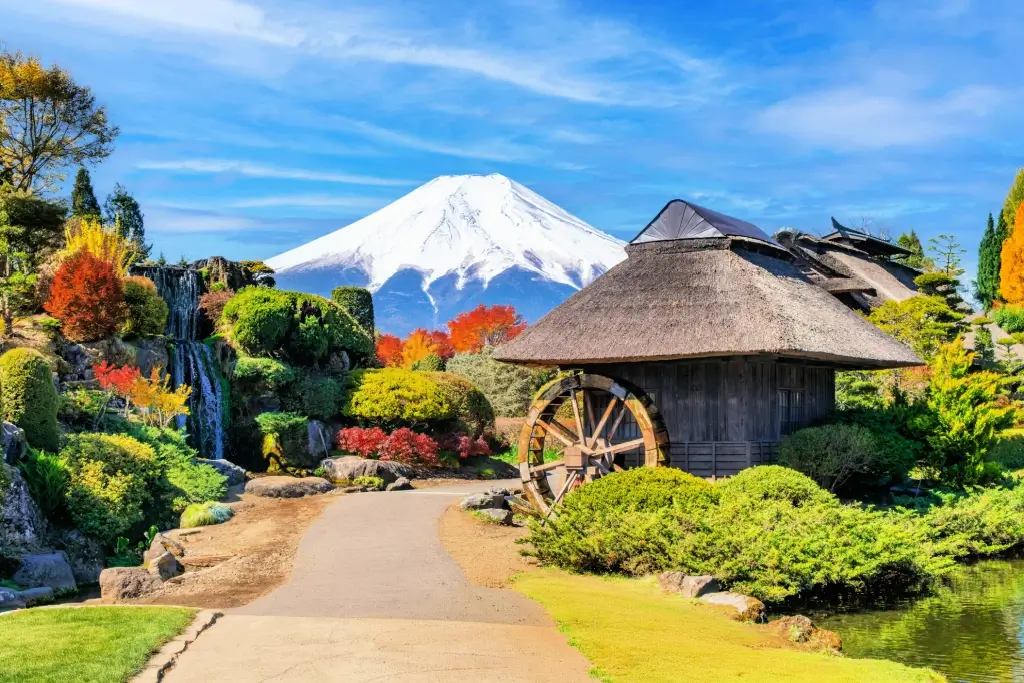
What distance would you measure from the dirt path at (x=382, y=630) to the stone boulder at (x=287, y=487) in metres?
6.39

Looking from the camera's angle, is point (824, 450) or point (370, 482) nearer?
point (824, 450)

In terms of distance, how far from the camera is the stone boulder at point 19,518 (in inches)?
605

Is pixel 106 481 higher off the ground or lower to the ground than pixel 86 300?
lower

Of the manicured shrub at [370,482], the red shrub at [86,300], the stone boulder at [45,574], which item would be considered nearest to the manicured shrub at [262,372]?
the red shrub at [86,300]

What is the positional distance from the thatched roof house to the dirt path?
5880 mm

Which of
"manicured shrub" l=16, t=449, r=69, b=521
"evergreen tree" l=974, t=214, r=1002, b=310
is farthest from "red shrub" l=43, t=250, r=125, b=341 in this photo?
"evergreen tree" l=974, t=214, r=1002, b=310

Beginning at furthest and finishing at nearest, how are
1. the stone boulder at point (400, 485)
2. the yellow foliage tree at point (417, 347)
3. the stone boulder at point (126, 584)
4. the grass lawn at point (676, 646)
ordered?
the yellow foliage tree at point (417, 347) < the stone boulder at point (400, 485) < the stone boulder at point (126, 584) < the grass lawn at point (676, 646)

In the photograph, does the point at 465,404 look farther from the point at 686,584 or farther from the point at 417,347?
the point at 417,347

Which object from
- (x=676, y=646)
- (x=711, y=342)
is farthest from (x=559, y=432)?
(x=676, y=646)

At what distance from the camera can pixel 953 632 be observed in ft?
41.0

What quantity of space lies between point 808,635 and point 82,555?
12.0 meters

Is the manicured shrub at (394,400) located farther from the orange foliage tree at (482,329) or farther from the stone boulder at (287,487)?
the orange foliage tree at (482,329)

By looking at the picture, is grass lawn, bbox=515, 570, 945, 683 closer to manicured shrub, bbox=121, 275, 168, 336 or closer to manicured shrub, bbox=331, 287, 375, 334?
manicured shrub, bbox=121, 275, 168, 336

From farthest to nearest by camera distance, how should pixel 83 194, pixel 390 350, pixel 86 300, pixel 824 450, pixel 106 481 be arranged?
pixel 390 350 → pixel 83 194 → pixel 86 300 → pixel 824 450 → pixel 106 481
